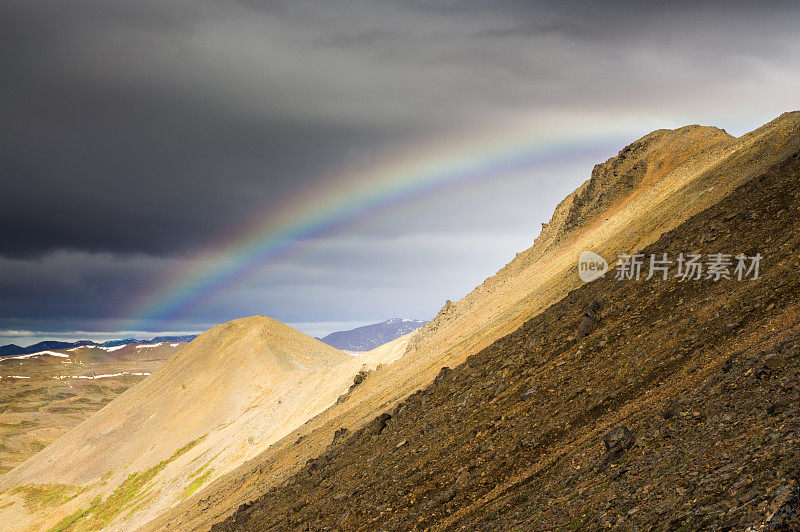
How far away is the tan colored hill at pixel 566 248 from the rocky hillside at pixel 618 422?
20.0 feet

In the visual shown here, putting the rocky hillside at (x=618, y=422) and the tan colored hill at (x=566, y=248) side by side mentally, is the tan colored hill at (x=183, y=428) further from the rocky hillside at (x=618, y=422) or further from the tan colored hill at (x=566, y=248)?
the rocky hillside at (x=618, y=422)

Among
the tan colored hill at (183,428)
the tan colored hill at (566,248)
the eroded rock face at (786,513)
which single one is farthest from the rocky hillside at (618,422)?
the tan colored hill at (183,428)

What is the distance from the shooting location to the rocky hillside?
9141 mm

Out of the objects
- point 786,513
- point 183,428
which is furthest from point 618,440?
point 183,428

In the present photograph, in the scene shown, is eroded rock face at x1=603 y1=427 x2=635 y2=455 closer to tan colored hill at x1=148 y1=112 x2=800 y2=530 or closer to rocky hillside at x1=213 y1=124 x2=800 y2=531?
rocky hillside at x1=213 y1=124 x2=800 y2=531

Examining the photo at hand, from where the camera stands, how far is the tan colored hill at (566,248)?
3192 cm

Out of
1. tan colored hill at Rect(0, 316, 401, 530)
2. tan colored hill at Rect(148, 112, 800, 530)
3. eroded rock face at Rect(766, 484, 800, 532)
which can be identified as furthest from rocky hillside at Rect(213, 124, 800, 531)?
tan colored hill at Rect(0, 316, 401, 530)

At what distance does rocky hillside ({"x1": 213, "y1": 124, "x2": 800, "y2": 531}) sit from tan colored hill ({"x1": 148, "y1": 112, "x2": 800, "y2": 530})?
240 inches

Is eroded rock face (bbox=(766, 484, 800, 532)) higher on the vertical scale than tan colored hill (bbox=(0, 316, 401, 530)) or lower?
lower

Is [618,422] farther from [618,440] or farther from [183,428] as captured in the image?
[183,428]

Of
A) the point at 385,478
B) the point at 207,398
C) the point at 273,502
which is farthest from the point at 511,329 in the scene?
the point at 207,398

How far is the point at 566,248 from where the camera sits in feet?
161

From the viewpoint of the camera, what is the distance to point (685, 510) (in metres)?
8.23

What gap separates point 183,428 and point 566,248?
237 ft
